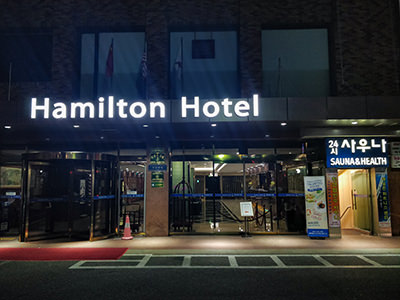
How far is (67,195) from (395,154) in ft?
39.3

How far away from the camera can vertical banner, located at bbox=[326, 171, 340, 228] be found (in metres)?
10.8

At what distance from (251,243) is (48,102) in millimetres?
7785

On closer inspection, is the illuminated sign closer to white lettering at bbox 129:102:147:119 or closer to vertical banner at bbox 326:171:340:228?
white lettering at bbox 129:102:147:119

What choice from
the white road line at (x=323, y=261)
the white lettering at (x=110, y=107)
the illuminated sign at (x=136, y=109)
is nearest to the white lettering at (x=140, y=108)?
the illuminated sign at (x=136, y=109)

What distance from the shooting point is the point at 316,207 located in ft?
34.8

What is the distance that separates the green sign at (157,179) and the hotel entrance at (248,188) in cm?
64

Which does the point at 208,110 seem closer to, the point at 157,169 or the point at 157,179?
the point at 157,169

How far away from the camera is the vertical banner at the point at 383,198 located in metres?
10.9

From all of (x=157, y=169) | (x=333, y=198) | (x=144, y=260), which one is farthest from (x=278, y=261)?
(x=157, y=169)

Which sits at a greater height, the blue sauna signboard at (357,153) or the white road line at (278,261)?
the blue sauna signboard at (357,153)

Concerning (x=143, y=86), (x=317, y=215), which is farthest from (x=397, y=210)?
(x=143, y=86)

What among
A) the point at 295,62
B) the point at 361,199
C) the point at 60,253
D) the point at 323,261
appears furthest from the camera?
the point at 295,62

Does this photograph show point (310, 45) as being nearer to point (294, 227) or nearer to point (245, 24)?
point (245, 24)

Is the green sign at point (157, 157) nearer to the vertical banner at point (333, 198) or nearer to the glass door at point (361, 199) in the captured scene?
the vertical banner at point (333, 198)
